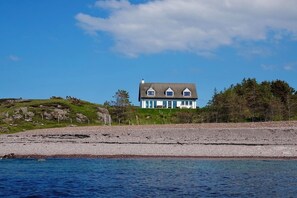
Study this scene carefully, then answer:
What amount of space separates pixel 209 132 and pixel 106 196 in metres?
24.5

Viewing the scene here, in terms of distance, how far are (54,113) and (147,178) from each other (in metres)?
53.8

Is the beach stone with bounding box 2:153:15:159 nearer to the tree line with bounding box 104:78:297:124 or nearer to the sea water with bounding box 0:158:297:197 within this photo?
the sea water with bounding box 0:158:297:197

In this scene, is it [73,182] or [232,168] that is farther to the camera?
[232,168]

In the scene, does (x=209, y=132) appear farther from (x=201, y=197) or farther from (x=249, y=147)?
(x=201, y=197)

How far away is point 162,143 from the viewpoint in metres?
38.8

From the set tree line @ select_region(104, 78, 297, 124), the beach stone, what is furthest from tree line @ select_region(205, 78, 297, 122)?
the beach stone

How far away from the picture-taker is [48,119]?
241ft

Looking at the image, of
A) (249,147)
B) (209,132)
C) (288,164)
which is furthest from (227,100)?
(288,164)

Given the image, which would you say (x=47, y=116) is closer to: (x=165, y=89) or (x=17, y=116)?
(x=17, y=116)

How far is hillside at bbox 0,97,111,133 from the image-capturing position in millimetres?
71500

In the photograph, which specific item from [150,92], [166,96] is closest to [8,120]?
[150,92]

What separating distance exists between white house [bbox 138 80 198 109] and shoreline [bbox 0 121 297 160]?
61.0 m

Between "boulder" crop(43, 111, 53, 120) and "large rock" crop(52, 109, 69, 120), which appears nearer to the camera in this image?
"boulder" crop(43, 111, 53, 120)

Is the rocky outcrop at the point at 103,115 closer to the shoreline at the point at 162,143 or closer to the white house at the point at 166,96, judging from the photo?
the white house at the point at 166,96
